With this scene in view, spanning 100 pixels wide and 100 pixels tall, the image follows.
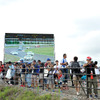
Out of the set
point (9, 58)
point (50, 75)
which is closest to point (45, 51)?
point (9, 58)

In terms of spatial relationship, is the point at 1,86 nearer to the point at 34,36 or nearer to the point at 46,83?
the point at 46,83

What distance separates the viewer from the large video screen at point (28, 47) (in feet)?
91.0

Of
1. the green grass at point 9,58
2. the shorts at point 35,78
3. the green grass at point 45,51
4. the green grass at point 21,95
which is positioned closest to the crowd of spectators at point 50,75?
the shorts at point 35,78

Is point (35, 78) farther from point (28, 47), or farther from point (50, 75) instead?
point (28, 47)

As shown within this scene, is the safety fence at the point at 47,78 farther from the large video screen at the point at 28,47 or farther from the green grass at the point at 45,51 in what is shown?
the green grass at the point at 45,51

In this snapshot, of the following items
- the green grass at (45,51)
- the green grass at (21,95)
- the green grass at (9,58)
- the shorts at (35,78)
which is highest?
the green grass at (45,51)

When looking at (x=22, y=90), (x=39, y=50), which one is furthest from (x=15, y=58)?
(x=22, y=90)

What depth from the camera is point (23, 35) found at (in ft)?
95.3

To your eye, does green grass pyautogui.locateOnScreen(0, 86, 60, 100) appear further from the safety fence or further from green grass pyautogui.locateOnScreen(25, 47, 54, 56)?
green grass pyautogui.locateOnScreen(25, 47, 54, 56)

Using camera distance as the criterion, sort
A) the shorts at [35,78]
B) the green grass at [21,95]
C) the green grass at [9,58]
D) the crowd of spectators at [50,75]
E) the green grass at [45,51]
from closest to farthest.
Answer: the green grass at [21,95] → the crowd of spectators at [50,75] → the shorts at [35,78] → the green grass at [9,58] → the green grass at [45,51]

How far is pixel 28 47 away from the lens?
28.5 metres

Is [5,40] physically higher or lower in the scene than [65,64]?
higher

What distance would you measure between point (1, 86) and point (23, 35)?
56.9 ft

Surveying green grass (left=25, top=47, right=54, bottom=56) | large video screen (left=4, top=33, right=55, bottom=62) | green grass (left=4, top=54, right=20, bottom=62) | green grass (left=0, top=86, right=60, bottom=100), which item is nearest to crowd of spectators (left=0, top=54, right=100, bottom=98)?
green grass (left=0, top=86, right=60, bottom=100)
